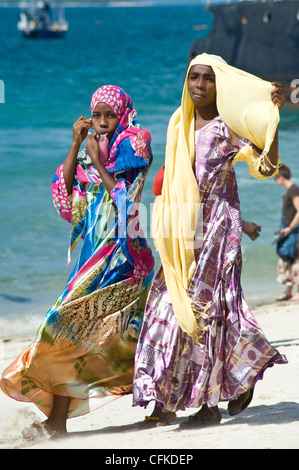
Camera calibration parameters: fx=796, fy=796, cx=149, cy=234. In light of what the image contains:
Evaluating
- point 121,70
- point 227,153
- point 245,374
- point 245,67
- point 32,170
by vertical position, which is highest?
point 227,153

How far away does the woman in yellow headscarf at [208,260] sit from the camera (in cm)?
376

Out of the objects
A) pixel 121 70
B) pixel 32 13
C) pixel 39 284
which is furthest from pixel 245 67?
pixel 32 13

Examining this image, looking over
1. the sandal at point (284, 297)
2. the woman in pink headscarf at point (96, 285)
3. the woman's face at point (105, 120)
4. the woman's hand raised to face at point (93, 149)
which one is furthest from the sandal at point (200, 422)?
the sandal at point (284, 297)

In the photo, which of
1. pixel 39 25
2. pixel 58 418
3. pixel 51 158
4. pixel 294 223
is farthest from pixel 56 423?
pixel 39 25

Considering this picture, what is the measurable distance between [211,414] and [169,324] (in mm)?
501

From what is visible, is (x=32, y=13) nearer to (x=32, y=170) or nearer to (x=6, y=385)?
(x=32, y=170)

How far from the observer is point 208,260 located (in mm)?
3812

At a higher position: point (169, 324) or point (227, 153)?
point (227, 153)

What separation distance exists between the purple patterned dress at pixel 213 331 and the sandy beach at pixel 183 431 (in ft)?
0.58

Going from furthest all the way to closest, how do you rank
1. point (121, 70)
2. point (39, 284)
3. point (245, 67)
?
point (121, 70), point (245, 67), point (39, 284)

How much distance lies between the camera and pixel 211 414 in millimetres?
3924

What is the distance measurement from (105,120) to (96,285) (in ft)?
2.74

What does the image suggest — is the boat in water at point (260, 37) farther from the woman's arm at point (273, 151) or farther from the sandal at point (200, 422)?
the sandal at point (200, 422)
